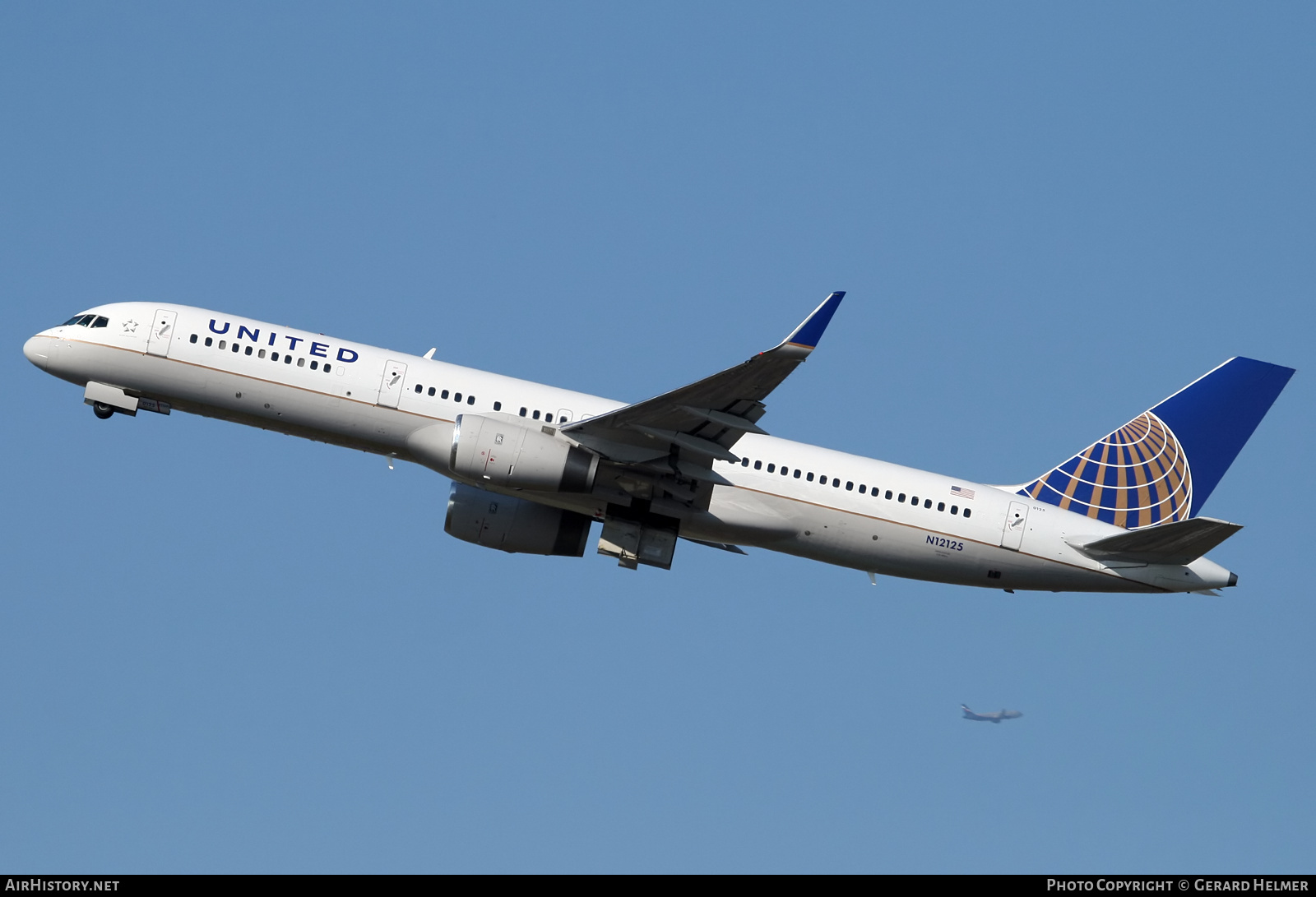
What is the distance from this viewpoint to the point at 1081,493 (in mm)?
43656

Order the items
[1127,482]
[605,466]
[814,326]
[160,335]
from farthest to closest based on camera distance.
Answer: [1127,482] < [160,335] < [605,466] < [814,326]

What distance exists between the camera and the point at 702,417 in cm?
3641

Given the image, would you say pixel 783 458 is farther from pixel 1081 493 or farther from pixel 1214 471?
pixel 1214 471

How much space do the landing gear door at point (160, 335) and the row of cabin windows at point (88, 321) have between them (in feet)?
4.93

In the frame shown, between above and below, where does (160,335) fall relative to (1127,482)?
below

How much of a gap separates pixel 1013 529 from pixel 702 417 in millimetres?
10951

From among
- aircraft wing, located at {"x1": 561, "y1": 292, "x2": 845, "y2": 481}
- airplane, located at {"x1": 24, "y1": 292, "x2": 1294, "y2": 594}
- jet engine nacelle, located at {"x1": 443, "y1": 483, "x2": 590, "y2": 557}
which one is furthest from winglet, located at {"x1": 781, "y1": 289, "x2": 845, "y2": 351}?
jet engine nacelle, located at {"x1": 443, "y1": 483, "x2": 590, "y2": 557}

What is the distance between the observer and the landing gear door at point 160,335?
39.0 m

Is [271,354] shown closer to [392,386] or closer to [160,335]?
[160,335]

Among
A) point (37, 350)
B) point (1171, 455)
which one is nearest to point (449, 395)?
point (37, 350)

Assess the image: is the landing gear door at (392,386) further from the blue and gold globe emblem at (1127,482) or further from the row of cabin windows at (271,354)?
the blue and gold globe emblem at (1127,482)
